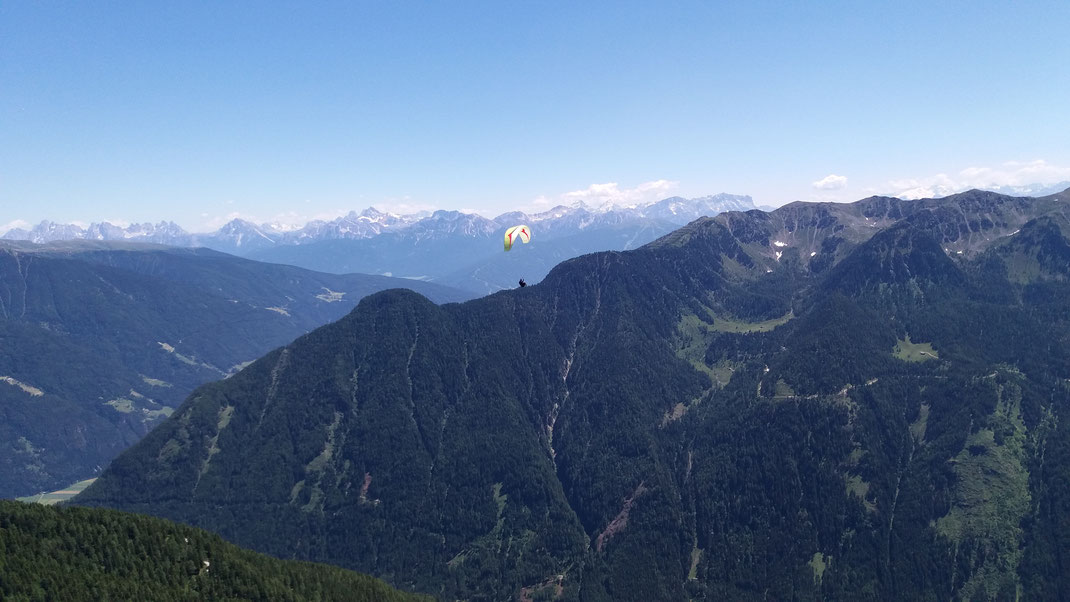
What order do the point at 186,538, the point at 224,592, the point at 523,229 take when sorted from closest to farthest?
the point at 224,592 → the point at 186,538 → the point at 523,229

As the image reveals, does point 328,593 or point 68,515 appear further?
point 328,593

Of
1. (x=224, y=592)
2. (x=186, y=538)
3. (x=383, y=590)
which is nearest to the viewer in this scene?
(x=224, y=592)

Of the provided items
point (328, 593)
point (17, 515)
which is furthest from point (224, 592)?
point (17, 515)

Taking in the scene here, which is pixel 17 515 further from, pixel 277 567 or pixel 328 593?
pixel 328 593

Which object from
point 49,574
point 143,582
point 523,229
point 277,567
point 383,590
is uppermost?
→ point 523,229

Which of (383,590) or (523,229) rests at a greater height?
(523,229)

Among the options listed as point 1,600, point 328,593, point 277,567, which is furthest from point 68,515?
point 328,593

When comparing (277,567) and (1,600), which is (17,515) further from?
(277,567)
